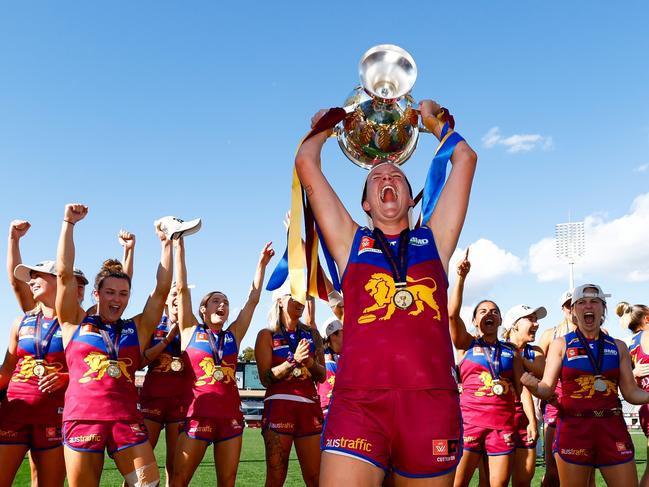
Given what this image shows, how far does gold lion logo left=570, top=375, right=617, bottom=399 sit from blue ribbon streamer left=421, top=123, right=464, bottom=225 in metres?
3.08

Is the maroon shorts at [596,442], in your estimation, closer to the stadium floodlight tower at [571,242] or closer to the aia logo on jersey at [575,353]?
the aia logo on jersey at [575,353]

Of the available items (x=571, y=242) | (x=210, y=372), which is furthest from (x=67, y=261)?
(x=571, y=242)

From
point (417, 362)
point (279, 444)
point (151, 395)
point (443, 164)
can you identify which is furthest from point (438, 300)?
point (151, 395)

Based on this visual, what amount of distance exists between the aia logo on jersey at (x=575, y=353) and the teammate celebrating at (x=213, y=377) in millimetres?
3389

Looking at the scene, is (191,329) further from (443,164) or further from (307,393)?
(443,164)

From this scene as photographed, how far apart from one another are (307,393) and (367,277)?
452 centimetres

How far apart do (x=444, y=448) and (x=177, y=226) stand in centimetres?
380

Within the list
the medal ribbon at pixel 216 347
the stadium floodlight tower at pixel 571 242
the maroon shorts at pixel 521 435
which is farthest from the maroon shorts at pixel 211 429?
the stadium floodlight tower at pixel 571 242

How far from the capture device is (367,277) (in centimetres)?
366

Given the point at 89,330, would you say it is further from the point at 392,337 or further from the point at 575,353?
the point at 575,353

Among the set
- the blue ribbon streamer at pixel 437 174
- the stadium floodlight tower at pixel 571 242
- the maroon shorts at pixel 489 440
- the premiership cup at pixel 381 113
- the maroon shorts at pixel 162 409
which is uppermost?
the stadium floodlight tower at pixel 571 242

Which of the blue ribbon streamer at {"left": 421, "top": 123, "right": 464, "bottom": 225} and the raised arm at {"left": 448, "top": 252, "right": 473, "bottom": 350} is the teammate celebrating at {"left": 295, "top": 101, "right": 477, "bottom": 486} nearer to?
the blue ribbon streamer at {"left": 421, "top": 123, "right": 464, "bottom": 225}

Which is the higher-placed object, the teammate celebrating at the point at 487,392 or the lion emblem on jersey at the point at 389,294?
the lion emblem on jersey at the point at 389,294

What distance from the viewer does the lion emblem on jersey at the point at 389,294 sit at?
3.54 m
